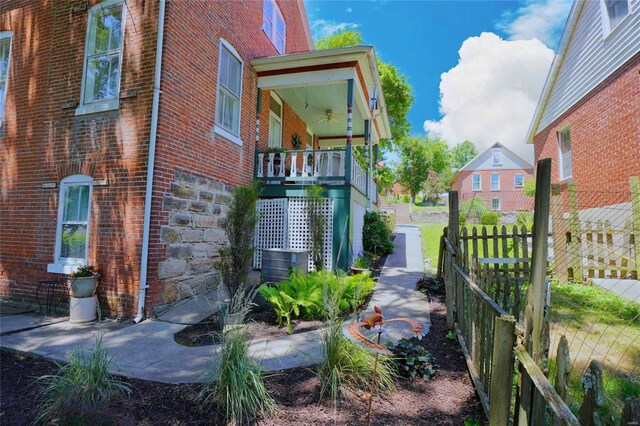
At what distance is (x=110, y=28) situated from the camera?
6.40 m

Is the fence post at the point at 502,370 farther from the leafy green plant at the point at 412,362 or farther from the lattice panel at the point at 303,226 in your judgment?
the lattice panel at the point at 303,226

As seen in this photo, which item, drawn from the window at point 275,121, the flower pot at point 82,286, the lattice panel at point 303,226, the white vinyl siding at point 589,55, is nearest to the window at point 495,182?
the white vinyl siding at point 589,55

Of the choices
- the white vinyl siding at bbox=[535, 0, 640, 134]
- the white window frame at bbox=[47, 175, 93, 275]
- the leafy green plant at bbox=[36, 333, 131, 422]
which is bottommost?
the leafy green plant at bbox=[36, 333, 131, 422]

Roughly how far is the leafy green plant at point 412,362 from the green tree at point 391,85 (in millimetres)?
19091

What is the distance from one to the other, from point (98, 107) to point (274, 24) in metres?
7.00

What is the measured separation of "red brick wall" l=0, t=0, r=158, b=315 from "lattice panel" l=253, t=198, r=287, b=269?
3514mm

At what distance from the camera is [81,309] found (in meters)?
5.36

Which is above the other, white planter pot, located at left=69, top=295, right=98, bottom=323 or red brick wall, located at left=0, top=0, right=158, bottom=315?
red brick wall, located at left=0, top=0, right=158, bottom=315

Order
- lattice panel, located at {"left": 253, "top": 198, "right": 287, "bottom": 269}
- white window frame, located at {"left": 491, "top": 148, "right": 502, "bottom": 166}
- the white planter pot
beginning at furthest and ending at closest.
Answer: white window frame, located at {"left": 491, "top": 148, "right": 502, "bottom": 166} → lattice panel, located at {"left": 253, "top": 198, "right": 287, "bottom": 269} → the white planter pot

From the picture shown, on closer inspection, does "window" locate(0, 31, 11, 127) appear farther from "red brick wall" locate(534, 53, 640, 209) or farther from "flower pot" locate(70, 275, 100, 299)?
"red brick wall" locate(534, 53, 640, 209)

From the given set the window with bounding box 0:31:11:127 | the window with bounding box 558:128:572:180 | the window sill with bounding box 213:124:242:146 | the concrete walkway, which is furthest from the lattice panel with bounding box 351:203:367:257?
the window with bounding box 0:31:11:127

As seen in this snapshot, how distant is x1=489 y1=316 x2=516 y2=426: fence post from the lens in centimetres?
206

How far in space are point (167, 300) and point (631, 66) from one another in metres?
11.3

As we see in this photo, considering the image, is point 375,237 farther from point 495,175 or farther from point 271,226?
point 495,175
